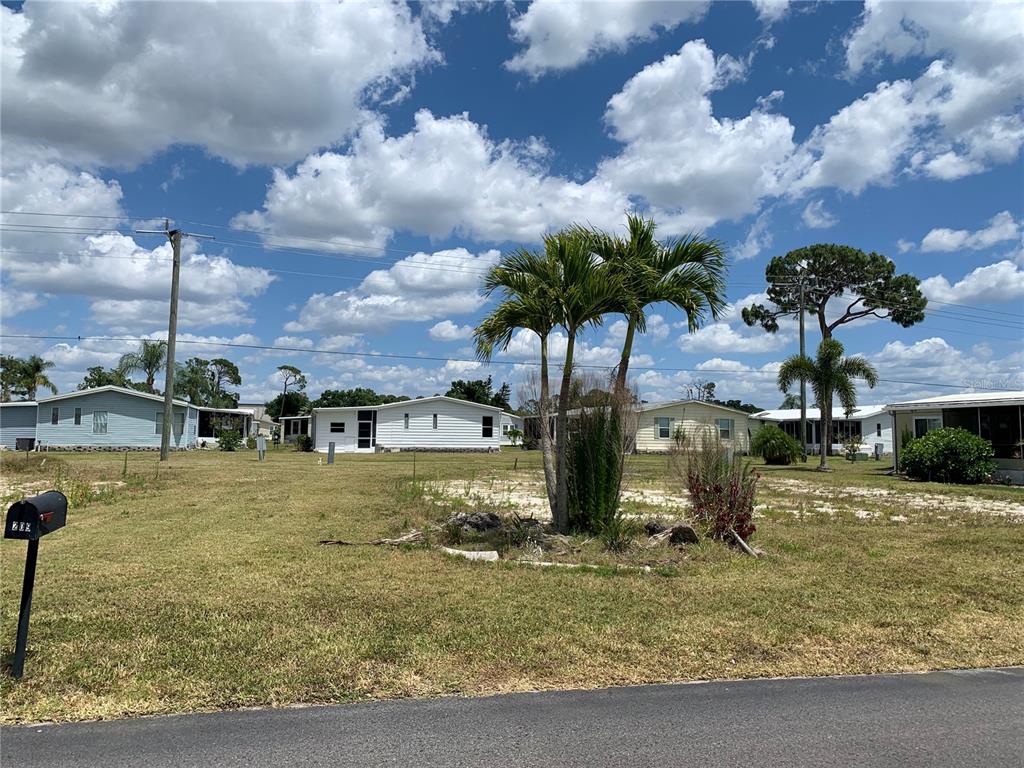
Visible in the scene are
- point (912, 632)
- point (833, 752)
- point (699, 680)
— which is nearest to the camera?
point (833, 752)

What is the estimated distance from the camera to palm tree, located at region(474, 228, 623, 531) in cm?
870

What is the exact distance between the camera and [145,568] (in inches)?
278

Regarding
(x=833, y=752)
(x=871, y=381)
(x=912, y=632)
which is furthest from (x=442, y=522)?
(x=871, y=381)

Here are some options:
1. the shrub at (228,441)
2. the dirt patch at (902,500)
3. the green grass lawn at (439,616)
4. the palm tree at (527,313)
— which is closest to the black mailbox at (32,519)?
the green grass lawn at (439,616)

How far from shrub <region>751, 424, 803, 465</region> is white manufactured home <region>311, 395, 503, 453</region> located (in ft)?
55.4

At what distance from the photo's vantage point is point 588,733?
3.59 m

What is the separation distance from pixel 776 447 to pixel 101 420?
33.3m

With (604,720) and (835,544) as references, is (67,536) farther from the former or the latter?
(835,544)

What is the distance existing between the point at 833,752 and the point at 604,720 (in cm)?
108

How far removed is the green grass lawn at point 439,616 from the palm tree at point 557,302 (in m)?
1.91

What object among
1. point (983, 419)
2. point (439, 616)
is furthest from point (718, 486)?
point (983, 419)

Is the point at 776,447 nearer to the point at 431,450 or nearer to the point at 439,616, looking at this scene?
the point at 431,450

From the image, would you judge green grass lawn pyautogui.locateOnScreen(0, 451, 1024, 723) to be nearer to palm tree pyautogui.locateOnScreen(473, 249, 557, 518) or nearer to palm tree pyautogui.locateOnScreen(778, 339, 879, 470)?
palm tree pyautogui.locateOnScreen(473, 249, 557, 518)

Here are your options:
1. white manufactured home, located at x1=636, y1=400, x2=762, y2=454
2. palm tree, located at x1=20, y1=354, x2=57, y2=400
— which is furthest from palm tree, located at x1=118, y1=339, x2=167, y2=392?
white manufactured home, located at x1=636, y1=400, x2=762, y2=454
